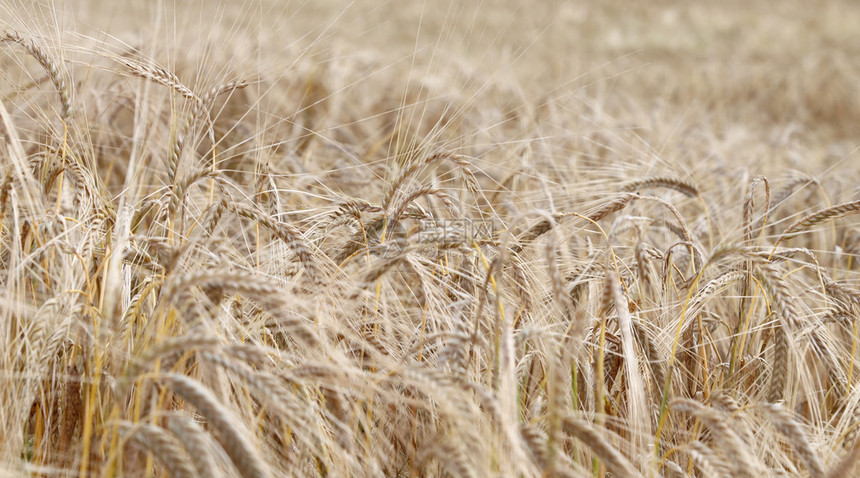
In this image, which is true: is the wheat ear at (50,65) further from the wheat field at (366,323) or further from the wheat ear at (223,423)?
the wheat ear at (223,423)

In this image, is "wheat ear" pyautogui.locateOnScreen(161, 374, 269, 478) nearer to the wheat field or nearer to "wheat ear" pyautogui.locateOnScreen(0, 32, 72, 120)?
the wheat field

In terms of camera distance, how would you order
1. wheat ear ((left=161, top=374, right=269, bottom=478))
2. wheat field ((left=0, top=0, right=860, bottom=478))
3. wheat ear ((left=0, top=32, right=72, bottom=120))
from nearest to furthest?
wheat ear ((left=161, top=374, right=269, bottom=478)) → wheat field ((left=0, top=0, right=860, bottom=478)) → wheat ear ((left=0, top=32, right=72, bottom=120))

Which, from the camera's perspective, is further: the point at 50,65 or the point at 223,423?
the point at 50,65

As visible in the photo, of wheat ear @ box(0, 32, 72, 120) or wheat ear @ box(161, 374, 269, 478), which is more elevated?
Result: wheat ear @ box(0, 32, 72, 120)

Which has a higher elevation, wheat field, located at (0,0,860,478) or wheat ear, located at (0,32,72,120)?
wheat ear, located at (0,32,72,120)

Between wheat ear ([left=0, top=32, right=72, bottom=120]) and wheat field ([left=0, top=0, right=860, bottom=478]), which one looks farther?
wheat ear ([left=0, top=32, right=72, bottom=120])

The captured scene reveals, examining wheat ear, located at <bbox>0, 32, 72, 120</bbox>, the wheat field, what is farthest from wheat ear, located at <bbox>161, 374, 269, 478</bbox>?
wheat ear, located at <bbox>0, 32, 72, 120</bbox>

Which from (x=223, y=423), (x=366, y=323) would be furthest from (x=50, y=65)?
(x=223, y=423)

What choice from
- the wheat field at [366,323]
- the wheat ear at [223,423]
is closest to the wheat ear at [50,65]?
the wheat field at [366,323]

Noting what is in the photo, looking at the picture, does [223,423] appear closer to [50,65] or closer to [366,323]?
[366,323]

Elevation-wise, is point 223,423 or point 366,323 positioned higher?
point 366,323

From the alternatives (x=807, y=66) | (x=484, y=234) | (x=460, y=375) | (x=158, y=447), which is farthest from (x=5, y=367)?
(x=807, y=66)

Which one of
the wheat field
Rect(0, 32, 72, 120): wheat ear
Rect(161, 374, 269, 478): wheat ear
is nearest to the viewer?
Rect(161, 374, 269, 478): wheat ear

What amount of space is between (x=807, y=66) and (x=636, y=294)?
663cm
